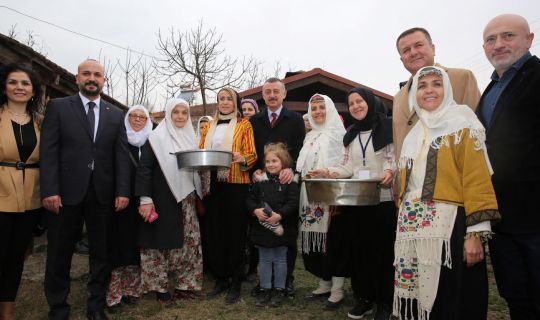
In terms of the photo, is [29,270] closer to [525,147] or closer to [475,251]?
[475,251]

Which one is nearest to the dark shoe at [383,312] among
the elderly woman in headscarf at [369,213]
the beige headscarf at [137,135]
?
the elderly woman in headscarf at [369,213]

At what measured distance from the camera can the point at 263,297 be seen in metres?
3.73

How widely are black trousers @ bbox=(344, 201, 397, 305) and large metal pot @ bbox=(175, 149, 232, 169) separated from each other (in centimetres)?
134

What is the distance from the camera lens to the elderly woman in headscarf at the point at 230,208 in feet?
12.8

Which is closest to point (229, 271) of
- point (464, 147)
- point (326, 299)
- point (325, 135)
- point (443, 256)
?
point (326, 299)

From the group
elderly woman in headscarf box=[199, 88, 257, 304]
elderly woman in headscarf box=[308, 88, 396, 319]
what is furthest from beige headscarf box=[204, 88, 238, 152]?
elderly woman in headscarf box=[308, 88, 396, 319]

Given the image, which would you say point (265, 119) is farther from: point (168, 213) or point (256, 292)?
point (256, 292)


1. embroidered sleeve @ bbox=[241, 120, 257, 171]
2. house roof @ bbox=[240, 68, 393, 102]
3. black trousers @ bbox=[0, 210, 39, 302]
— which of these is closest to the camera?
black trousers @ bbox=[0, 210, 39, 302]

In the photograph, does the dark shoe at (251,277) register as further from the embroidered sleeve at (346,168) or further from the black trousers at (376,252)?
→ the embroidered sleeve at (346,168)

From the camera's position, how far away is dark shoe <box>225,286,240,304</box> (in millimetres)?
3789

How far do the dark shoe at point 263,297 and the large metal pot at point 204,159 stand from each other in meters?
1.42

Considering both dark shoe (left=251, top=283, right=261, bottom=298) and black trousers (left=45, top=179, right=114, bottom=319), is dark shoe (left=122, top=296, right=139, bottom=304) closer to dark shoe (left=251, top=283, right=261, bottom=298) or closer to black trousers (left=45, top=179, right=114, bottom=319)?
black trousers (left=45, top=179, right=114, bottom=319)

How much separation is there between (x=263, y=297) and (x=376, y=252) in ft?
4.17

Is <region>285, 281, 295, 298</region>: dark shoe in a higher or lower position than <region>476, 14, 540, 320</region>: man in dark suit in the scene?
lower
